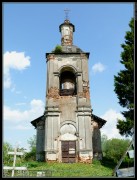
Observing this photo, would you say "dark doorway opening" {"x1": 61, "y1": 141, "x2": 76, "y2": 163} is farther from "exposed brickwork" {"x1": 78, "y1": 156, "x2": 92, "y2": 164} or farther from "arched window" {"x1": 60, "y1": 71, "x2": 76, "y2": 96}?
"arched window" {"x1": 60, "y1": 71, "x2": 76, "y2": 96}

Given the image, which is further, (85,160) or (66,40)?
(66,40)

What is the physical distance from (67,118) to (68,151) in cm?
231

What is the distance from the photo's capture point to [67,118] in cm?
1975

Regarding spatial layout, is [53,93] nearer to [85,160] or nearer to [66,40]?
[85,160]

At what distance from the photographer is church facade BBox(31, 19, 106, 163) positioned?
1895cm

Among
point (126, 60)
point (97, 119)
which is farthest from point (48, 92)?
point (126, 60)

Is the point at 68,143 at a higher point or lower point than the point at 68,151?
higher

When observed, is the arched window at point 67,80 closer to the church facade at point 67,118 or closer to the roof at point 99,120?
the church facade at point 67,118

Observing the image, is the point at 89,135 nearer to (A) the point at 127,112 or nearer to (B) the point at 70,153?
(B) the point at 70,153

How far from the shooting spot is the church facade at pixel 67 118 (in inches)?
746

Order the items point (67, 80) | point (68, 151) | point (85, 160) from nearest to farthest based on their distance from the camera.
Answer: point (85, 160)
point (68, 151)
point (67, 80)

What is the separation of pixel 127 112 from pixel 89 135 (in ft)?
11.4

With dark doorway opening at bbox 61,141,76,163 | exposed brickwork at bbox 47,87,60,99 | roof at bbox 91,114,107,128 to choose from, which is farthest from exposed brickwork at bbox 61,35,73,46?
dark doorway opening at bbox 61,141,76,163

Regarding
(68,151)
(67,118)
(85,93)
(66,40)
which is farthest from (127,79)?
(66,40)
